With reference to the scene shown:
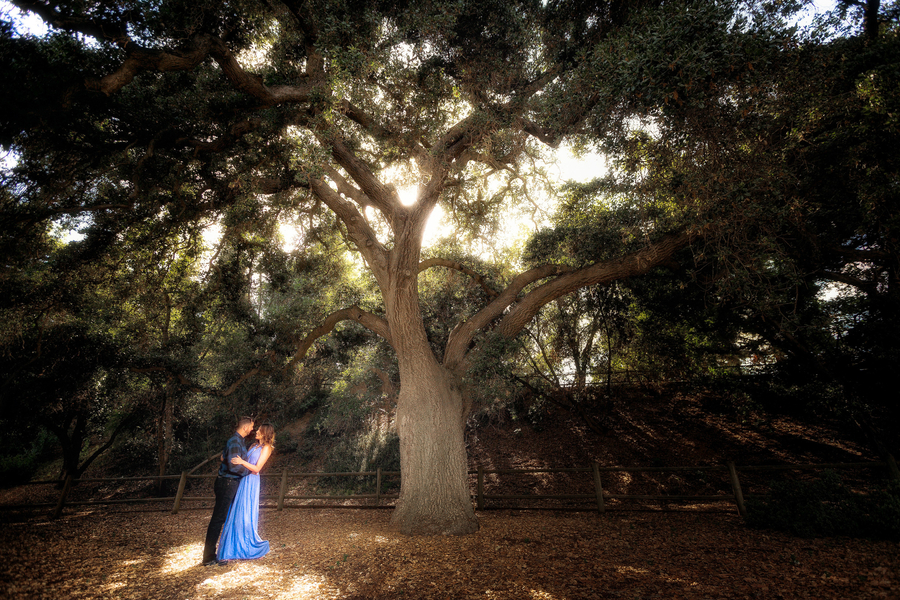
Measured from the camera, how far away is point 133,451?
1700 centimetres

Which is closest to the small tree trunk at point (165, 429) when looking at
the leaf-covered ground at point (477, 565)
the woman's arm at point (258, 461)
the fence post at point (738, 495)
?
the leaf-covered ground at point (477, 565)

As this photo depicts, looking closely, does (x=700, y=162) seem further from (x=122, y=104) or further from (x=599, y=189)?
(x=122, y=104)

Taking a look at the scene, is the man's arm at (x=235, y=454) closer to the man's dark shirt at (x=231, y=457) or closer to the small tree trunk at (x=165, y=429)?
the man's dark shirt at (x=231, y=457)

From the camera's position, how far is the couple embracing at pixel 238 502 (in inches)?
193

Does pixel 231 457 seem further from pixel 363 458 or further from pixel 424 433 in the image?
pixel 363 458

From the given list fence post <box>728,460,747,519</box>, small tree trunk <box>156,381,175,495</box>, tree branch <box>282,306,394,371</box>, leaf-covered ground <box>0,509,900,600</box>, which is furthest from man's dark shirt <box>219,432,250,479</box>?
fence post <box>728,460,747,519</box>

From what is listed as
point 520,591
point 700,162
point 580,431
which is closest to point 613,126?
point 700,162

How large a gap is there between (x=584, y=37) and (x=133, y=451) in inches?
884

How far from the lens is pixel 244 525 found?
5062 millimetres

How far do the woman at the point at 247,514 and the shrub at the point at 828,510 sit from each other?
7900 mm

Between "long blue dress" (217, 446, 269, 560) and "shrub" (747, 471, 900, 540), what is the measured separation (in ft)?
25.9

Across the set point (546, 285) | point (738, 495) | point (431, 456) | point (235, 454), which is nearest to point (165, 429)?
point (235, 454)

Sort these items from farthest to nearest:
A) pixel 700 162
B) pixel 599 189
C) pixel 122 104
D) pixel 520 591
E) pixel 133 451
Answer: 1. pixel 133 451
2. pixel 599 189
3. pixel 122 104
4. pixel 700 162
5. pixel 520 591

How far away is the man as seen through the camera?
4.86 meters
